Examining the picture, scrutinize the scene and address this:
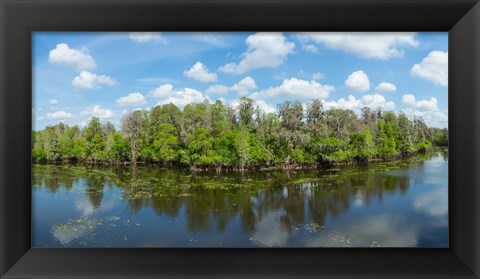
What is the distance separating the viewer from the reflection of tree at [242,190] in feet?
12.0

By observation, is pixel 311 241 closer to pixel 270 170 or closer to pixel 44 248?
pixel 270 170

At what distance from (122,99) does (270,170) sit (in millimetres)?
2131

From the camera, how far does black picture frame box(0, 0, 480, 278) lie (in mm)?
1154

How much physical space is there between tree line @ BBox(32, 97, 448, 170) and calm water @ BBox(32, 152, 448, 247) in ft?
0.65

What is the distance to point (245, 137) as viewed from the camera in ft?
12.4

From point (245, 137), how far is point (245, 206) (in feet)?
3.18

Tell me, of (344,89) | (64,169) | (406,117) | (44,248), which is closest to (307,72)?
(344,89)

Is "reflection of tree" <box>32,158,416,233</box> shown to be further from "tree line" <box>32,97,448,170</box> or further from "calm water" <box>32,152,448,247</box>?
"tree line" <box>32,97,448,170</box>

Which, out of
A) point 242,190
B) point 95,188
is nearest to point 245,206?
point 242,190

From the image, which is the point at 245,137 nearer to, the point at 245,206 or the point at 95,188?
the point at 245,206

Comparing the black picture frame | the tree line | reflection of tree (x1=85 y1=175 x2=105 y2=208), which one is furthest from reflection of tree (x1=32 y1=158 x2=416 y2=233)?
the black picture frame
